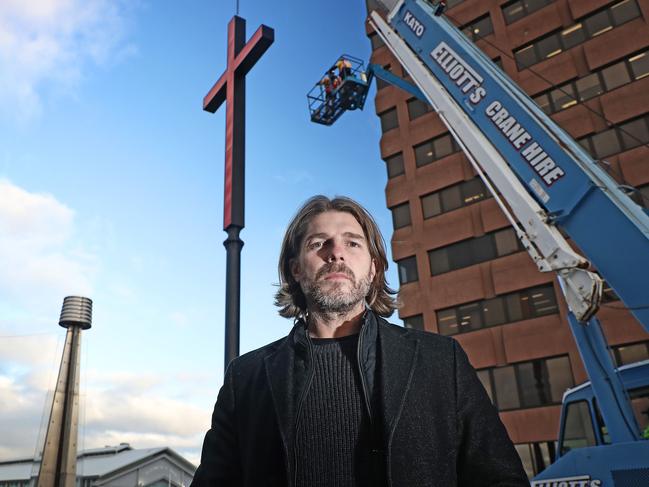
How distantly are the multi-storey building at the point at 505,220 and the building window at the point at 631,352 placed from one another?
0.04m

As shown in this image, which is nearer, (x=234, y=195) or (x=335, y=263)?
(x=335, y=263)

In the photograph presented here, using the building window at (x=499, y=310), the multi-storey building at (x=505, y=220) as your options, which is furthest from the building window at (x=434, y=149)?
the building window at (x=499, y=310)

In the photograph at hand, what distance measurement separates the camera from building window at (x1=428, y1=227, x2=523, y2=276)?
76.4 feet

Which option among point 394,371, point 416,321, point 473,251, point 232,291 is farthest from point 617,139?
point 394,371

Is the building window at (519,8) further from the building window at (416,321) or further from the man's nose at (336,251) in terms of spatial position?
the man's nose at (336,251)

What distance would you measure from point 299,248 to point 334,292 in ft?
1.57

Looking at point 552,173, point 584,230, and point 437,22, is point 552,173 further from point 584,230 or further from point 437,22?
point 437,22

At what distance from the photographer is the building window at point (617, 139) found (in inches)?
834

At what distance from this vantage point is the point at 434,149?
2712 centimetres

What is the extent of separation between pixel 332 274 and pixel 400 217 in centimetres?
2519

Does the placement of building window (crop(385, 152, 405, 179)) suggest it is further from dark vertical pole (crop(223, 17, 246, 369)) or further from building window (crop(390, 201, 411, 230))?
dark vertical pole (crop(223, 17, 246, 369))

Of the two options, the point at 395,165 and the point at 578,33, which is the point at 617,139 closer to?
the point at 578,33

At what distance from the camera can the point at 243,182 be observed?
6969 millimetres

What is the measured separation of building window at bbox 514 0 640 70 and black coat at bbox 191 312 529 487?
76.6 feet
